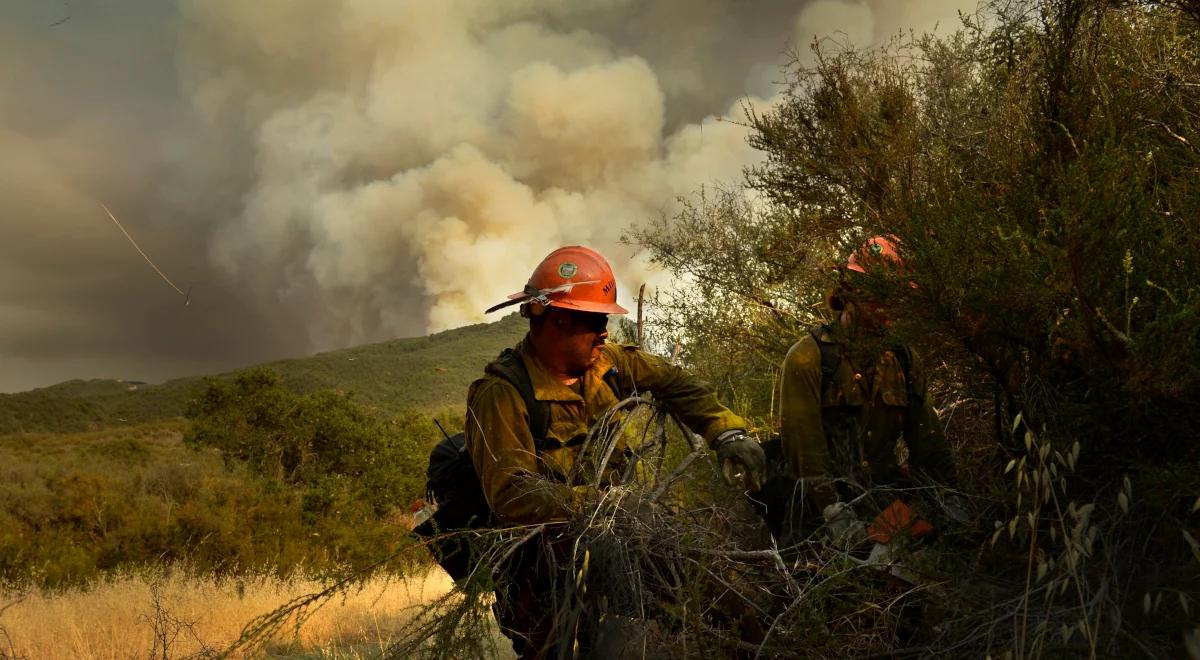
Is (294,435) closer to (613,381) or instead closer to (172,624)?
(172,624)

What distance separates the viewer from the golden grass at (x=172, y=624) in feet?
24.5

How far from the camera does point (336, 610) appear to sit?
414 inches

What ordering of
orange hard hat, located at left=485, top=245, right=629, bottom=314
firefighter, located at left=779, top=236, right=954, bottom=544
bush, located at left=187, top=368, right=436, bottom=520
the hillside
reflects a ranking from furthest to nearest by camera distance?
the hillside → bush, located at left=187, top=368, right=436, bottom=520 → orange hard hat, located at left=485, top=245, right=629, bottom=314 → firefighter, located at left=779, top=236, right=954, bottom=544

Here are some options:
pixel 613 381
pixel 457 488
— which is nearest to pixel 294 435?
pixel 457 488

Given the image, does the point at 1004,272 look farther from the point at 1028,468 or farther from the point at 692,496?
the point at 692,496

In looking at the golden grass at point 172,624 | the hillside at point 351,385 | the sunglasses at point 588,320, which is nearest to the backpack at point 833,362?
the sunglasses at point 588,320

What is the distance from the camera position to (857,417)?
3.75 metres

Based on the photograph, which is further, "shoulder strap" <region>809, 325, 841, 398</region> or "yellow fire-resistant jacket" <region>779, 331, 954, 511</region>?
"shoulder strap" <region>809, 325, 841, 398</region>

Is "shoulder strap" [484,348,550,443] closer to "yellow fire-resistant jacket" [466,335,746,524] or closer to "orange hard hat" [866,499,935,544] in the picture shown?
"yellow fire-resistant jacket" [466,335,746,524]

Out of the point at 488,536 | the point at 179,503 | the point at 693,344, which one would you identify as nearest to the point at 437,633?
the point at 488,536

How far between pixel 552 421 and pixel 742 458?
80 cm

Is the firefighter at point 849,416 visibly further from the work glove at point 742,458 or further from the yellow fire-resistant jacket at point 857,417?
the work glove at point 742,458

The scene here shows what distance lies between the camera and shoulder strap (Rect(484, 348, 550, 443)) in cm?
342

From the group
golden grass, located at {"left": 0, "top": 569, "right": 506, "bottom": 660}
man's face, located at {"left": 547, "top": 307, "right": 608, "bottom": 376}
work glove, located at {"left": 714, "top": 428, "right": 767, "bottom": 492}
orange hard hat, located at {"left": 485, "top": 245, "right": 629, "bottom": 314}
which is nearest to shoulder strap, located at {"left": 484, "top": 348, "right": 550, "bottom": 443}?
man's face, located at {"left": 547, "top": 307, "right": 608, "bottom": 376}
